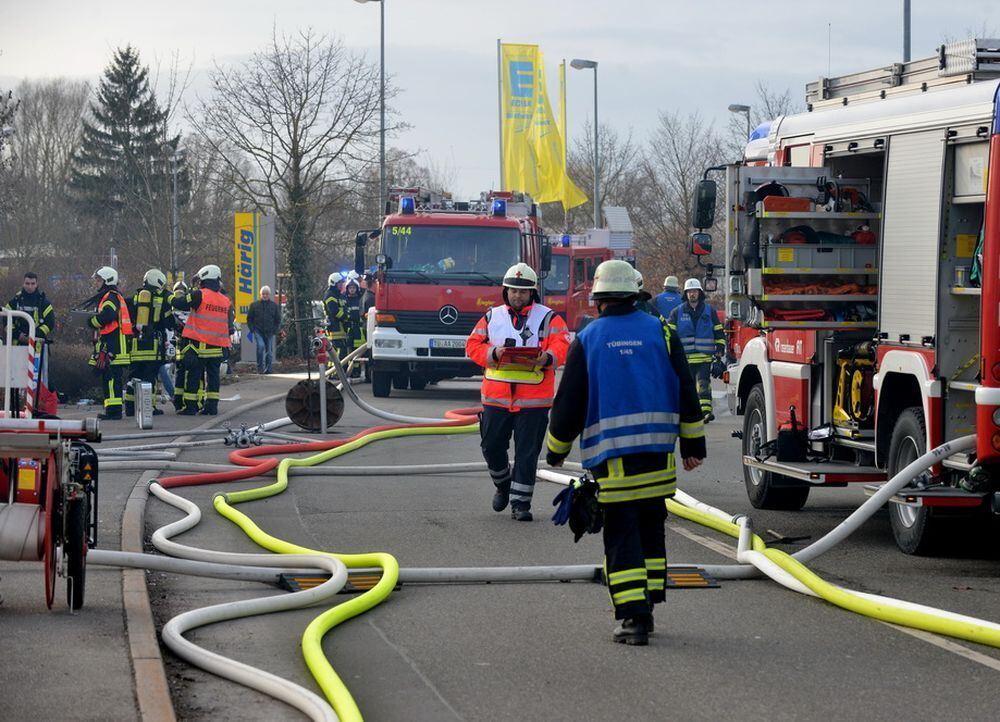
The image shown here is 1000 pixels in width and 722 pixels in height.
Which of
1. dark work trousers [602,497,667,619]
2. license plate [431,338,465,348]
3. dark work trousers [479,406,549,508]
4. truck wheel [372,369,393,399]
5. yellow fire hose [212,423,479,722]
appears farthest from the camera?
truck wheel [372,369,393,399]

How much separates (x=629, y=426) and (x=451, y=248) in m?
16.4

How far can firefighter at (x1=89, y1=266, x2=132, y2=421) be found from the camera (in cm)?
1833

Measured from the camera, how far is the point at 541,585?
27.3ft

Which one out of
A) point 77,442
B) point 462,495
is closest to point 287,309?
point 462,495

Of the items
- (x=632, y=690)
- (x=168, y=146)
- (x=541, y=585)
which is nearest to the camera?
(x=632, y=690)

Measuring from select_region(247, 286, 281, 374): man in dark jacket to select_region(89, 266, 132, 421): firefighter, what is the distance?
35.8ft

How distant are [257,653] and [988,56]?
227 inches

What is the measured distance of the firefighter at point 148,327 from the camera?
1870 cm

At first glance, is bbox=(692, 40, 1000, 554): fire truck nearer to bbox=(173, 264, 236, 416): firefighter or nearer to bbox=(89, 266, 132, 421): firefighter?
bbox=(173, 264, 236, 416): firefighter

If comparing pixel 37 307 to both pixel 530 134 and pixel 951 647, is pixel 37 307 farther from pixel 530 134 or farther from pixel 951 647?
pixel 530 134

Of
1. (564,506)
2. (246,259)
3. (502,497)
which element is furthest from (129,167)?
(564,506)

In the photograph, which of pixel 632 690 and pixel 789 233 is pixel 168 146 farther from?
pixel 632 690

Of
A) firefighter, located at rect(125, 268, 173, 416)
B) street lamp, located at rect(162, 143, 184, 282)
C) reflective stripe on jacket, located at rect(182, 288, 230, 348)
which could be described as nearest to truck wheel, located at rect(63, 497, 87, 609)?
firefighter, located at rect(125, 268, 173, 416)

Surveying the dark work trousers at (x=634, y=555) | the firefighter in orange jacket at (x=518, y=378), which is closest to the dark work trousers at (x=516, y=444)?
the firefighter in orange jacket at (x=518, y=378)
